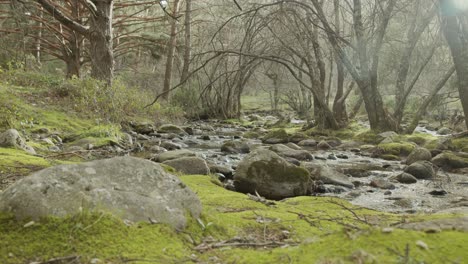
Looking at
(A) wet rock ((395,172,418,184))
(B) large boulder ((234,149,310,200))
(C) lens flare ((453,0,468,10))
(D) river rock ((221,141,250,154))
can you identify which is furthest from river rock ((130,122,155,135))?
(C) lens flare ((453,0,468,10))

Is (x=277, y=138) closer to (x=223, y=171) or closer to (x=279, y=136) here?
(x=279, y=136)

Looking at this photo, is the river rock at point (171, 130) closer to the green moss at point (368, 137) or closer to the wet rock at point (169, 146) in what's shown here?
the wet rock at point (169, 146)

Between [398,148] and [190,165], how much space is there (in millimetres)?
6048

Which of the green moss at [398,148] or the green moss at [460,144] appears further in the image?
the green moss at [398,148]

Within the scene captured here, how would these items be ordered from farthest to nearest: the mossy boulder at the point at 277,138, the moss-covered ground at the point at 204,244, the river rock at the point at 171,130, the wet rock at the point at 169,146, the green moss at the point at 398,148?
the river rock at the point at 171,130
the mossy boulder at the point at 277,138
the wet rock at the point at 169,146
the green moss at the point at 398,148
the moss-covered ground at the point at 204,244

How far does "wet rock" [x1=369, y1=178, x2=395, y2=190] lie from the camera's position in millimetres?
6648

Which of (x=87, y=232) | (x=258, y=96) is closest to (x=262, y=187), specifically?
(x=87, y=232)

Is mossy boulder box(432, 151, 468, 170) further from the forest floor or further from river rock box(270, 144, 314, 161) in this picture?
the forest floor

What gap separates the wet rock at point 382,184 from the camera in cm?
665

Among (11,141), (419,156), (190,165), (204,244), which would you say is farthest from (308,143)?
(204,244)

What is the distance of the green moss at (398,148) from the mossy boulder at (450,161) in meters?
1.55

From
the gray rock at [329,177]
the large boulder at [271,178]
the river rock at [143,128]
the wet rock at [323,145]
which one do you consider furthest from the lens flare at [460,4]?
the river rock at [143,128]

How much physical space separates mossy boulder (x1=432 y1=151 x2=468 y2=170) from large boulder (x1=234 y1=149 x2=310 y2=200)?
12.7 ft

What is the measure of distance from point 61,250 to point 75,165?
60 centimetres
